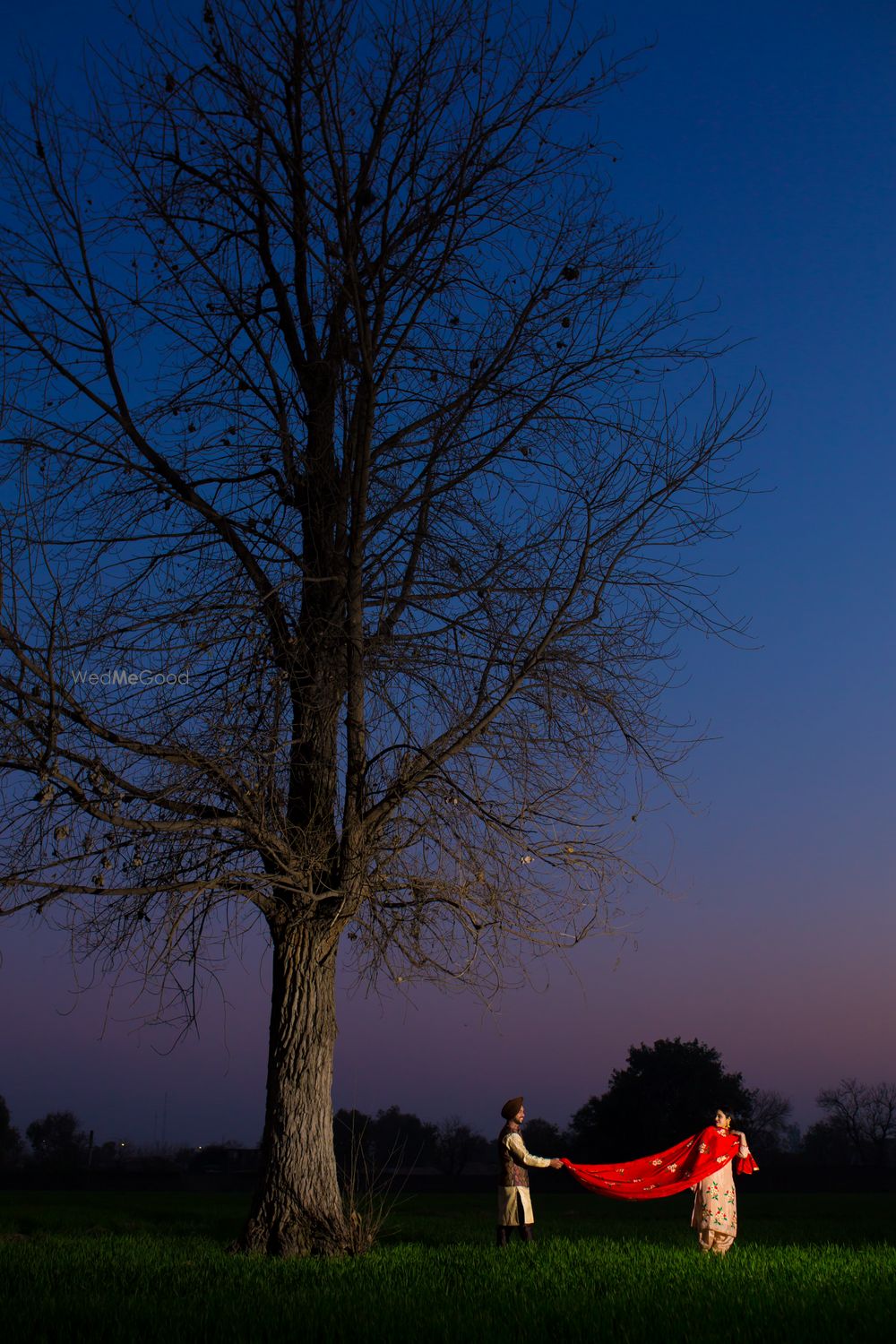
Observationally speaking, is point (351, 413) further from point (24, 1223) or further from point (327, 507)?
point (24, 1223)

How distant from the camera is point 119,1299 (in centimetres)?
906

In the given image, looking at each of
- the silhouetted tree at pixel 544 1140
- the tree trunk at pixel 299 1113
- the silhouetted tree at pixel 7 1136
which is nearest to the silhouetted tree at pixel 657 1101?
the silhouetted tree at pixel 544 1140

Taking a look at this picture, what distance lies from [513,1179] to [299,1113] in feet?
9.10

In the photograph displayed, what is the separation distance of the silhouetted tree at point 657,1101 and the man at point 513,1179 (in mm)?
31705

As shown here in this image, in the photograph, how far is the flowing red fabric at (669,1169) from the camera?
44.5ft

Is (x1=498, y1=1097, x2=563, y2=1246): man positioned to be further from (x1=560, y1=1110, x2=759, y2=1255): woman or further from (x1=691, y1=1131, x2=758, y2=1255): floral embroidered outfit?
(x1=691, y1=1131, x2=758, y2=1255): floral embroidered outfit

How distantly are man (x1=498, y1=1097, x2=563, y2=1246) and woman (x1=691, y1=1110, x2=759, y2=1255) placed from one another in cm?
167

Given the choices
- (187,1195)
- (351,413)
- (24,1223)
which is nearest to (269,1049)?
(351,413)

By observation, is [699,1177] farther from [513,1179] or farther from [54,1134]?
[54,1134]

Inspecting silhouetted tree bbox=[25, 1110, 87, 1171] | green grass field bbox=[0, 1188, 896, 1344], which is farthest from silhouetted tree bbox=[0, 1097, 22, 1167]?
green grass field bbox=[0, 1188, 896, 1344]

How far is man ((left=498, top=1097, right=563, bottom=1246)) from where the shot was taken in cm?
1330

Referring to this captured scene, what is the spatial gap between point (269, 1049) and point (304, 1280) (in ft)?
8.98

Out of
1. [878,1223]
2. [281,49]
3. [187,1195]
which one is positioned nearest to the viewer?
[281,49]

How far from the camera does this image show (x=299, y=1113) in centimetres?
1202
